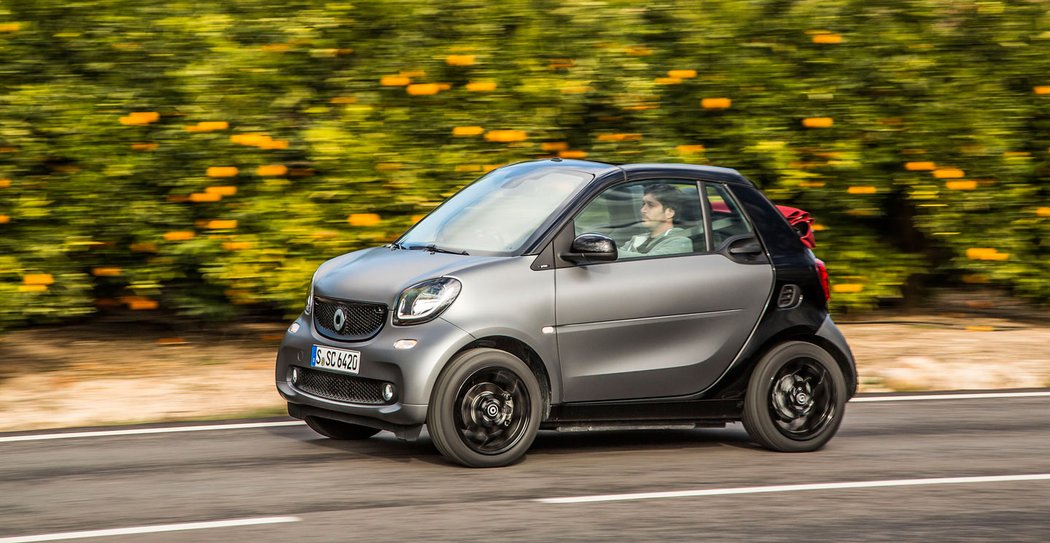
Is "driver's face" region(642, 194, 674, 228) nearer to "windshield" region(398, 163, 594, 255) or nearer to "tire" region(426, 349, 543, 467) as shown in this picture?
"windshield" region(398, 163, 594, 255)

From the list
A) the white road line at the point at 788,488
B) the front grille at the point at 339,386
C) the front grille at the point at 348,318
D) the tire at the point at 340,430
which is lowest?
the tire at the point at 340,430

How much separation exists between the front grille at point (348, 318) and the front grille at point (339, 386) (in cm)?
22

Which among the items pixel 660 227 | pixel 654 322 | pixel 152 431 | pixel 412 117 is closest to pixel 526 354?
pixel 654 322

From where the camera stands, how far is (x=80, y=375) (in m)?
10.6

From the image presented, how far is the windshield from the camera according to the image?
7688 mm

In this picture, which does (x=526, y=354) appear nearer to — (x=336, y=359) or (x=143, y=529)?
(x=336, y=359)

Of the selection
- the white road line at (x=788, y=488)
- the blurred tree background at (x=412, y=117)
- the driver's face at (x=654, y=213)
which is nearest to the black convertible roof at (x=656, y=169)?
the driver's face at (x=654, y=213)

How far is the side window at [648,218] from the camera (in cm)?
773

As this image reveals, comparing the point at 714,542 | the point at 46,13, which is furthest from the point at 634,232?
the point at 46,13

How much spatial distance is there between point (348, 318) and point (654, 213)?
5.94ft

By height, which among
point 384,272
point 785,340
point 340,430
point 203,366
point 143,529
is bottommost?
point 203,366

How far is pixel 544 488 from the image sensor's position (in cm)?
695

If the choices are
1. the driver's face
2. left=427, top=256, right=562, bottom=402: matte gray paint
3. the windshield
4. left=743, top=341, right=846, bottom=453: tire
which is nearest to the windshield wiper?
the windshield

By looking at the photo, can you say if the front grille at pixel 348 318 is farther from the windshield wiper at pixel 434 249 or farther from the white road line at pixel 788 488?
the white road line at pixel 788 488
